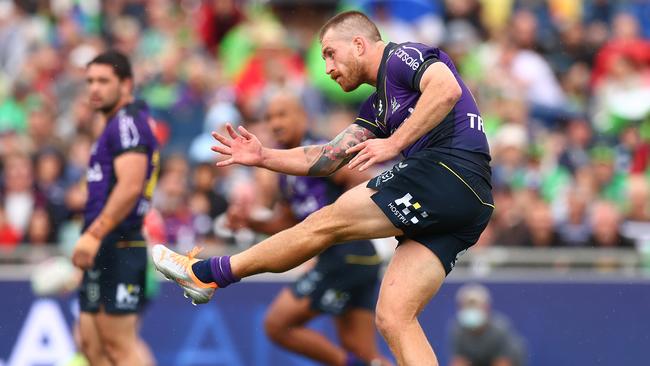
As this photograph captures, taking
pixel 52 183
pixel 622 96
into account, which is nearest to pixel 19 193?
pixel 52 183

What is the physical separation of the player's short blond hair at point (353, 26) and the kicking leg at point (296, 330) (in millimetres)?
3723

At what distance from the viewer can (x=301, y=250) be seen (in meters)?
8.55

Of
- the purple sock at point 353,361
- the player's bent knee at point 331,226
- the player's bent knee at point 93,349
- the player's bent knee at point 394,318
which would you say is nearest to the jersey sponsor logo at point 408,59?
the player's bent knee at point 331,226

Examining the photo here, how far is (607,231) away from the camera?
14078 millimetres

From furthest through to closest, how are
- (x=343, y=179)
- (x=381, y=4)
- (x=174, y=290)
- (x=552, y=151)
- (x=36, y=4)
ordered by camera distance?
(x=36, y=4) < (x=381, y=4) < (x=552, y=151) < (x=174, y=290) < (x=343, y=179)

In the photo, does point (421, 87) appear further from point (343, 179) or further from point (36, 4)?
point (36, 4)

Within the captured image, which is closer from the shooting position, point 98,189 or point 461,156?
point 461,156

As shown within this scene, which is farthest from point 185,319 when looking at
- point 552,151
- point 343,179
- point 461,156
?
point 461,156

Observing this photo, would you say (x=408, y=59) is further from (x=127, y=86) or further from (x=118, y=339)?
(x=118, y=339)

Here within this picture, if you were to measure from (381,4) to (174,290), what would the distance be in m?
5.64

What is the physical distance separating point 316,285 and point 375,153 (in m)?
3.87

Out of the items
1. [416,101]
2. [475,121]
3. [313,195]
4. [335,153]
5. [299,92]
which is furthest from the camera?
[299,92]

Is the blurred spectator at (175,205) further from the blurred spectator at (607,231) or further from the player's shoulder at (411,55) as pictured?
the player's shoulder at (411,55)

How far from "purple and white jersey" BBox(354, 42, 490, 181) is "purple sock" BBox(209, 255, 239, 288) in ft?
4.39
